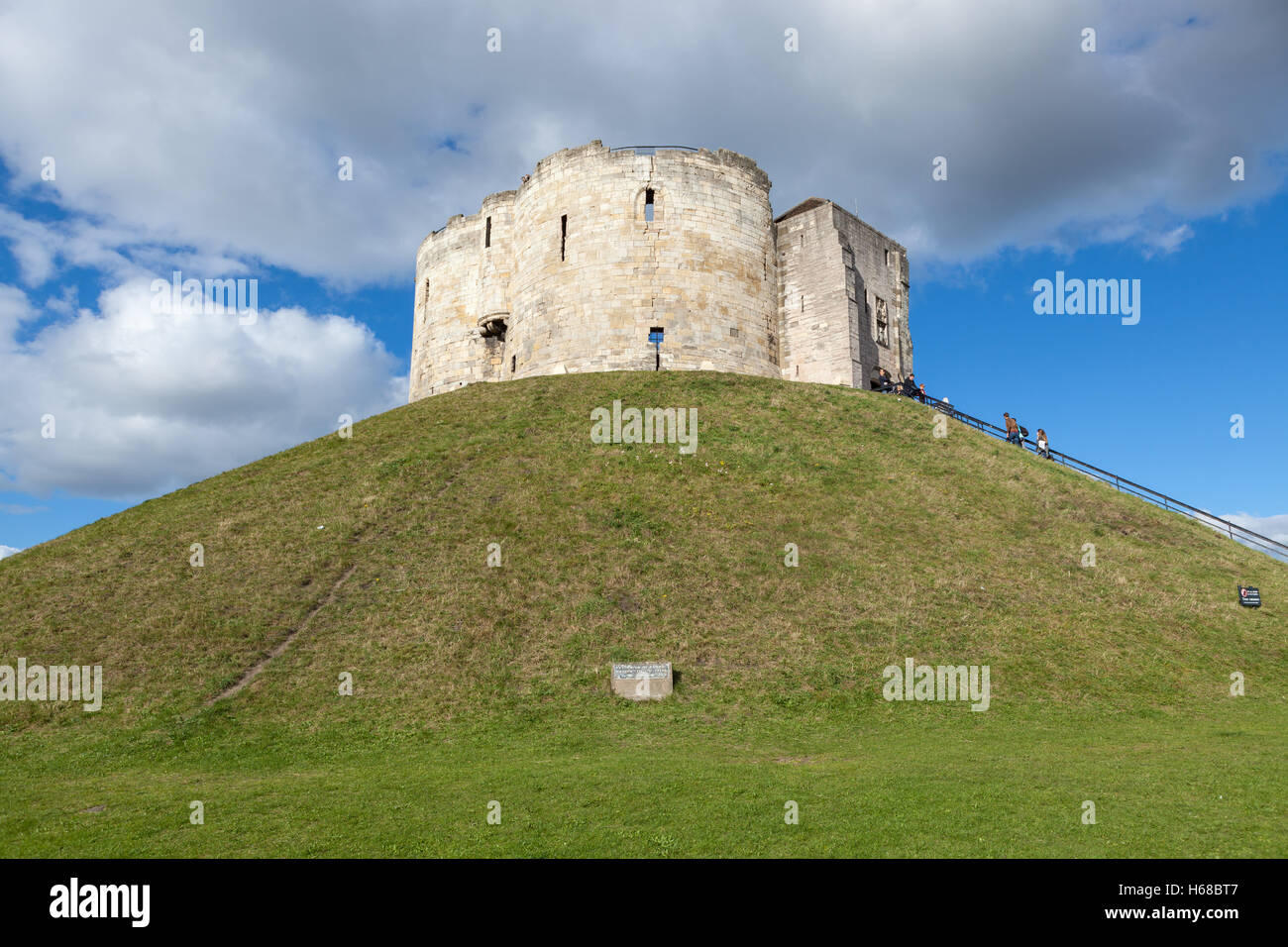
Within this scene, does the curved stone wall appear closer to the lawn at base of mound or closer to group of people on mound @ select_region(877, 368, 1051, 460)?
group of people on mound @ select_region(877, 368, 1051, 460)

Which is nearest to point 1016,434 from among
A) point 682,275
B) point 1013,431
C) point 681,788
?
point 1013,431

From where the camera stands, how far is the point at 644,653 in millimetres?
18906

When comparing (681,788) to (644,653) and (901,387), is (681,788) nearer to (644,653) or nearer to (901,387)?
(644,653)

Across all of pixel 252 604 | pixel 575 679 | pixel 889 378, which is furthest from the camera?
pixel 889 378

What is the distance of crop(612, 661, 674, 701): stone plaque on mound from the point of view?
679 inches

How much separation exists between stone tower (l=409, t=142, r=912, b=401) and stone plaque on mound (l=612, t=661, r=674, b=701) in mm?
23241

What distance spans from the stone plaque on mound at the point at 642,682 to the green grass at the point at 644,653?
35cm

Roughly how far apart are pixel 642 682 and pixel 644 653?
63.1 inches

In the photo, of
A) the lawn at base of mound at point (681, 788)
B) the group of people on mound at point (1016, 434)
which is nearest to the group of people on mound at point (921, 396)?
the group of people on mound at point (1016, 434)
